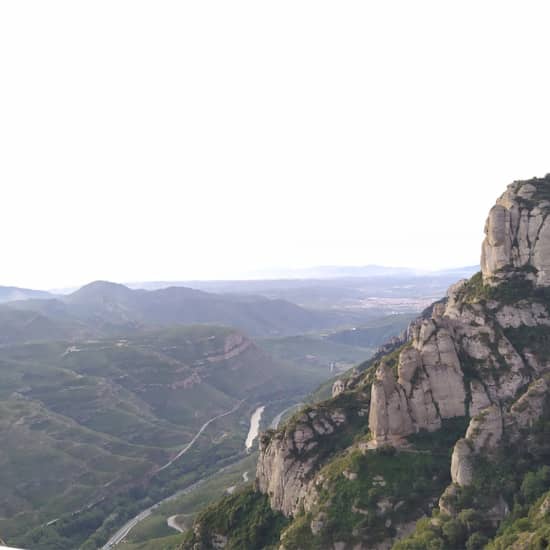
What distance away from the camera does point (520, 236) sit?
9019cm

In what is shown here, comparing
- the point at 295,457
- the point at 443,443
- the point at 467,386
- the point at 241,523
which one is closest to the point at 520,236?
the point at 467,386

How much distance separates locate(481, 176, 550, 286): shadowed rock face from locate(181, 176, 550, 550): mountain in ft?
0.69

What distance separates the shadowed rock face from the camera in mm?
87000

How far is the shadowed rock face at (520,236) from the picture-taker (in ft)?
285

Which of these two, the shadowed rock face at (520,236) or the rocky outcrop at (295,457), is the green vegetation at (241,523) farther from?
the shadowed rock face at (520,236)

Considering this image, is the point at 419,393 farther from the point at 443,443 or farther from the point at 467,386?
the point at 443,443

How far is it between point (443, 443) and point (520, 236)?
36042mm

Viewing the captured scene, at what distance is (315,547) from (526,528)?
2441 centimetres

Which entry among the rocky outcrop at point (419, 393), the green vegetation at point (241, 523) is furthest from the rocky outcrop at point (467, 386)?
the green vegetation at point (241, 523)

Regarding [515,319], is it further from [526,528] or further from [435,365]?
[526,528]

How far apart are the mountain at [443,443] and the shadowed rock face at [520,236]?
211 millimetres

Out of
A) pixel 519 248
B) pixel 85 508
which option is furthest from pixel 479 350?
pixel 85 508

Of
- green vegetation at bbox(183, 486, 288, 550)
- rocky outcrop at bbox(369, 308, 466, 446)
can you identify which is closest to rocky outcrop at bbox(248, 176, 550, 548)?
rocky outcrop at bbox(369, 308, 466, 446)

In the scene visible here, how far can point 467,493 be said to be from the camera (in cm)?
6316
